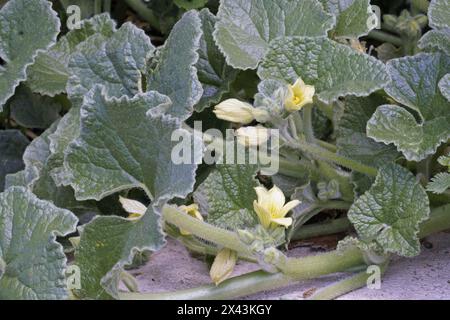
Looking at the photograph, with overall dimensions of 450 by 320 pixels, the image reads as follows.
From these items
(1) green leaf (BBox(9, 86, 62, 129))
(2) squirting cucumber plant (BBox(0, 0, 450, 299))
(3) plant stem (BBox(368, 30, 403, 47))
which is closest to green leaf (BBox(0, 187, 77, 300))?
(2) squirting cucumber plant (BBox(0, 0, 450, 299))

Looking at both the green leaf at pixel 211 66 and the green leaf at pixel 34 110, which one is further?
the green leaf at pixel 34 110

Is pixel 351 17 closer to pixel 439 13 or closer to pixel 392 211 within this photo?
pixel 439 13

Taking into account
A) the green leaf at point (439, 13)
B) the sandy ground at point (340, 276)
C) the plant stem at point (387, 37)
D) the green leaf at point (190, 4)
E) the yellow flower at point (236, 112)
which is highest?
the green leaf at point (439, 13)

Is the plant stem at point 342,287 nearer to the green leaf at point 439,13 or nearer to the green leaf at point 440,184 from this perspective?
the green leaf at point 440,184

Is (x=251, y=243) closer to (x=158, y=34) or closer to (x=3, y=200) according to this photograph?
(x=3, y=200)

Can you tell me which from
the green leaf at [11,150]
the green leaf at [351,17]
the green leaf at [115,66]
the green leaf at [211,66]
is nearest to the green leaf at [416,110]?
the green leaf at [351,17]

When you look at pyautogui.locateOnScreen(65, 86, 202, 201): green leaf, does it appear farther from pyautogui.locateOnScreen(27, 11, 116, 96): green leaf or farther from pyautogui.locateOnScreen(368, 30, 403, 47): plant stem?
pyautogui.locateOnScreen(368, 30, 403, 47): plant stem
